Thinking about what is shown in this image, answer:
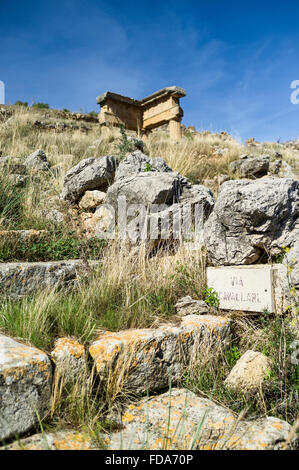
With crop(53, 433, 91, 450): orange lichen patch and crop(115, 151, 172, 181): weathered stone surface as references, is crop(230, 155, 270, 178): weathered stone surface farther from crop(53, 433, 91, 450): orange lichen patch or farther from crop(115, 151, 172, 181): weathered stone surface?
crop(53, 433, 91, 450): orange lichen patch

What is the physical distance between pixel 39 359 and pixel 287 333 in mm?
1978

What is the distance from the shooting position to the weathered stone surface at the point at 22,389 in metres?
1.84

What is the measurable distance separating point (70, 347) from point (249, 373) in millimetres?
→ 1392

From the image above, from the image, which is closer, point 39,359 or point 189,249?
point 39,359

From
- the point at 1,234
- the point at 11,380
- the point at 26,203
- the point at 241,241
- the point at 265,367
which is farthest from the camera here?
the point at 26,203

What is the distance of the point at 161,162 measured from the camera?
18.8 ft

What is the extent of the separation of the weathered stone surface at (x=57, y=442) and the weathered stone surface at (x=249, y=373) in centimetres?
121

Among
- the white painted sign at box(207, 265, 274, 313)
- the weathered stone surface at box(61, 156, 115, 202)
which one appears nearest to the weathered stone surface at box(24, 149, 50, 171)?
the weathered stone surface at box(61, 156, 115, 202)

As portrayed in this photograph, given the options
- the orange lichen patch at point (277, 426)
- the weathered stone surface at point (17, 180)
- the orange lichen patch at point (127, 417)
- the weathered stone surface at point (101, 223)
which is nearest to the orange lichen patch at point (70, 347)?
the orange lichen patch at point (127, 417)

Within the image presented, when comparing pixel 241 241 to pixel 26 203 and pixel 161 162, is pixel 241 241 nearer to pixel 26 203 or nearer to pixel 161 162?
pixel 161 162

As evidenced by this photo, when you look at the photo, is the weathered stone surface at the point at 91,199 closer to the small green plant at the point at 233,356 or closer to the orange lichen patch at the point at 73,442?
the small green plant at the point at 233,356

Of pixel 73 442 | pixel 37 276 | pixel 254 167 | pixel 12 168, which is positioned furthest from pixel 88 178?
pixel 73 442
